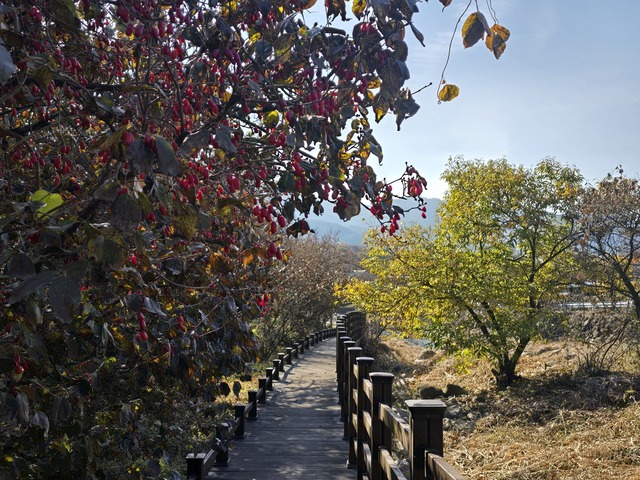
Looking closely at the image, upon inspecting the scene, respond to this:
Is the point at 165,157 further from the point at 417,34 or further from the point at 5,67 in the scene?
the point at 417,34

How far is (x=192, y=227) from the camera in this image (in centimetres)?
258

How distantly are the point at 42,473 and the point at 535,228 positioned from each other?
48.6ft

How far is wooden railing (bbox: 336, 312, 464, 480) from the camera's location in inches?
139

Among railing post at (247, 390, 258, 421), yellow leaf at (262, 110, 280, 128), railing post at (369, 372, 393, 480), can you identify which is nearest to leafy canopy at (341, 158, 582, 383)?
railing post at (247, 390, 258, 421)

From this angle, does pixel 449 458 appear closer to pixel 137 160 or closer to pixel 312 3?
pixel 312 3

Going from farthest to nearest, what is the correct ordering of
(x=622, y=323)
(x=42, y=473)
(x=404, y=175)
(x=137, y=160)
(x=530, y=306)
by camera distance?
(x=530, y=306), (x=622, y=323), (x=404, y=175), (x=42, y=473), (x=137, y=160)

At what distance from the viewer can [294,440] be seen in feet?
30.3

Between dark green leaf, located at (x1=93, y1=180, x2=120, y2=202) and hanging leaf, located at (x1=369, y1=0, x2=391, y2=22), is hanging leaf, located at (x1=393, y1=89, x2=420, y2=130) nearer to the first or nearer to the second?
hanging leaf, located at (x1=369, y1=0, x2=391, y2=22)

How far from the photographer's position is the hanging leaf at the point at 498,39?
115 inches

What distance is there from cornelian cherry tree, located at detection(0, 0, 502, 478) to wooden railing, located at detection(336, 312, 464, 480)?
4.06 feet

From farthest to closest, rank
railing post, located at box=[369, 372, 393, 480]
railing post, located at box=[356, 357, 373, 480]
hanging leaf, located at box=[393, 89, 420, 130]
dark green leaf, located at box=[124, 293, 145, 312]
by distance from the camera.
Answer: railing post, located at box=[356, 357, 373, 480]
railing post, located at box=[369, 372, 393, 480]
hanging leaf, located at box=[393, 89, 420, 130]
dark green leaf, located at box=[124, 293, 145, 312]

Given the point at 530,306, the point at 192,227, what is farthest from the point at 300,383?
the point at 192,227

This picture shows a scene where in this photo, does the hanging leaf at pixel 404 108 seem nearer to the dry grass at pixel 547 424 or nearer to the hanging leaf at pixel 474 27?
the hanging leaf at pixel 474 27

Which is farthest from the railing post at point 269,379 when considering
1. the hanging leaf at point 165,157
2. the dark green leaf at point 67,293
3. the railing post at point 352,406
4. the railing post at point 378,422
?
the dark green leaf at point 67,293
